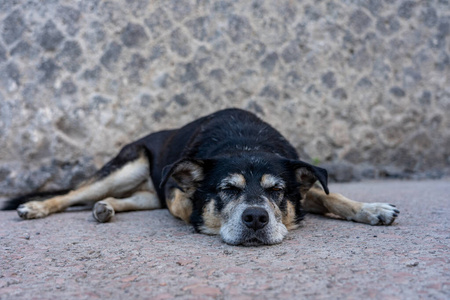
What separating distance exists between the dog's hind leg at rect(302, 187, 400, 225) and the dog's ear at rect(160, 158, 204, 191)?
133 cm

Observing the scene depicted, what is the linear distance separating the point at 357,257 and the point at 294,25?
18.7 feet

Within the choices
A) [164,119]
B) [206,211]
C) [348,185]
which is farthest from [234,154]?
[348,185]

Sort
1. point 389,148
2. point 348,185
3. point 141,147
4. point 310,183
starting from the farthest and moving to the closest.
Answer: point 389,148 → point 348,185 → point 141,147 → point 310,183

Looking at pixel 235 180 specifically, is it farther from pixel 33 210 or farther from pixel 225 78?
pixel 225 78

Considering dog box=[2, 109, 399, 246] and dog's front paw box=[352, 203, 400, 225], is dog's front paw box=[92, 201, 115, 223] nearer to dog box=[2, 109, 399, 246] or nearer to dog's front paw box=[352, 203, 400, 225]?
dog box=[2, 109, 399, 246]

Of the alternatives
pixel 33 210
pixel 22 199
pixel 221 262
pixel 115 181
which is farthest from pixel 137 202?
pixel 221 262

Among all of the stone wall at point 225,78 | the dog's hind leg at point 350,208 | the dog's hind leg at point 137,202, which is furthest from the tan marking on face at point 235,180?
the stone wall at point 225,78

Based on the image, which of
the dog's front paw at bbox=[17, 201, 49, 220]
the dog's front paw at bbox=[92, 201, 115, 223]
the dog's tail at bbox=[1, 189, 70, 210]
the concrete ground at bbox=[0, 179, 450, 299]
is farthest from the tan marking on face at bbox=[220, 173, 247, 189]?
the dog's tail at bbox=[1, 189, 70, 210]

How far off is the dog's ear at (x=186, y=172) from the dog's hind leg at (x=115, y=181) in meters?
1.76

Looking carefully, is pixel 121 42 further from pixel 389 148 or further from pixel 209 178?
pixel 389 148

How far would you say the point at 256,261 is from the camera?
2986 millimetres

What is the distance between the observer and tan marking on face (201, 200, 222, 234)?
12.8 feet

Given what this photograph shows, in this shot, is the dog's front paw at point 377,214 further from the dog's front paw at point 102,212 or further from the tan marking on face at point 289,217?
the dog's front paw at point 102,212

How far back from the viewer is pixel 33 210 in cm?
509
